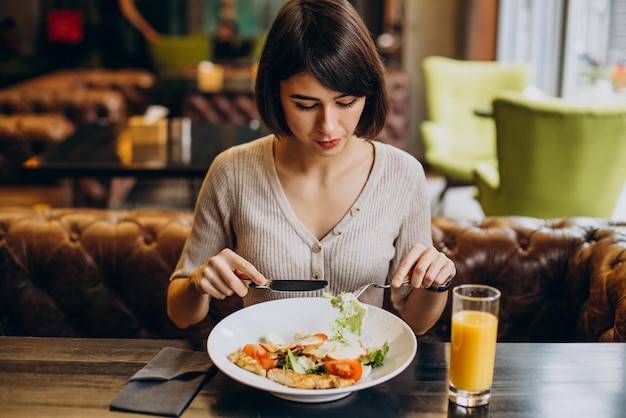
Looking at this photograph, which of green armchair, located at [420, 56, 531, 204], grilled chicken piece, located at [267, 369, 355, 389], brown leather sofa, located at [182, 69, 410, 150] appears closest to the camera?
grilled chicken piece, located at [267, 369, 355, 389]

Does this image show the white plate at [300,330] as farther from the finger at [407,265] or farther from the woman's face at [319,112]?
the woman's face at [319,112]

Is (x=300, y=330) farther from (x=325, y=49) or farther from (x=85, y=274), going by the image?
(x=85, y=274)

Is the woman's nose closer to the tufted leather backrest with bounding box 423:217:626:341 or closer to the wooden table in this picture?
the wooden table

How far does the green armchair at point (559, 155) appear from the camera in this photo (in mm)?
3391

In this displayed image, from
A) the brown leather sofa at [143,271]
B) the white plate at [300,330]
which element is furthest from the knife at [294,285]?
the brown leather sofa at [143,271]

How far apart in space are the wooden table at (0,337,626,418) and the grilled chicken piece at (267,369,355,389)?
0.04 meters

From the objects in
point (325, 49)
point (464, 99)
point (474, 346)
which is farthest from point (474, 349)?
point (464, 99)

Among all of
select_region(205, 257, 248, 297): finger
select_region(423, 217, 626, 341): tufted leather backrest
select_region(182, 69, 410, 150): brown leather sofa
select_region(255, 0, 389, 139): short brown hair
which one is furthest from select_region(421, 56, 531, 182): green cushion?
select_region(205, 257, 248, 297): finger

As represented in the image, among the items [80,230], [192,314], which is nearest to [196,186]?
[80,230]

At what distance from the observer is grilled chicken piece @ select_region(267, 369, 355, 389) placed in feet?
3.79

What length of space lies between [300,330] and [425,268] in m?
0.25

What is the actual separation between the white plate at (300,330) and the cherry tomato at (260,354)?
0.03m

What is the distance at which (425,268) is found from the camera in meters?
1.36

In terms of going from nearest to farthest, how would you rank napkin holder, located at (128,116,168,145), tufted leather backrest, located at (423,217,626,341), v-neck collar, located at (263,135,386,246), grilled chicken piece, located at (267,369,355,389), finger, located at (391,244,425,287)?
grilled chicken piece, located at (267,369,355,389) < finger, located at (391,244,425,287) < v-neck collar, located at (263,135,386,246) < tufted leather backrest, located at (423,217,626,341) < napkin holder, located at (128,116,168,145)
